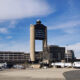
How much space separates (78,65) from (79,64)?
5.14 ft

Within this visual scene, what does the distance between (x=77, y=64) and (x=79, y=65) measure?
4268 mm

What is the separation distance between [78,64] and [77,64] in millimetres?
941

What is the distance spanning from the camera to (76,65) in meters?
192

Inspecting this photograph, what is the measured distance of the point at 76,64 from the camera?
193750mm

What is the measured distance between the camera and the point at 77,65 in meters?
192

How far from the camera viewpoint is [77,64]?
193000mm

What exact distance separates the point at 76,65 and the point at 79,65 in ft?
13.6

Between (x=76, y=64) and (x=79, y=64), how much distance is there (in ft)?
13.3

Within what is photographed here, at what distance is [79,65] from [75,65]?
232 inches

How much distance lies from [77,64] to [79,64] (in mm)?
3044

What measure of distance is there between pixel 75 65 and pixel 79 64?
4989 mm

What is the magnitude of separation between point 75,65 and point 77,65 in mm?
2755

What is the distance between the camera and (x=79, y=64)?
19025 centimetres

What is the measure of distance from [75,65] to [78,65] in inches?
142
